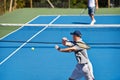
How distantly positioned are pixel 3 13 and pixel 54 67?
15449 millimetres

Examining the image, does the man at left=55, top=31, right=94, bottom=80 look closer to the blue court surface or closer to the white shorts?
the white shorts

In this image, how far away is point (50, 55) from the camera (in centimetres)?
1471

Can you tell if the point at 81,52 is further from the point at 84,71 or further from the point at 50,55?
the point at 50,55

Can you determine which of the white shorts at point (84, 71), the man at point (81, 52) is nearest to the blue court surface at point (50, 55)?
the white shorts at point (84, 71)

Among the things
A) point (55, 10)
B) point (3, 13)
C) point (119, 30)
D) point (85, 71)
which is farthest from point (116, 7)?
point (85, 71)

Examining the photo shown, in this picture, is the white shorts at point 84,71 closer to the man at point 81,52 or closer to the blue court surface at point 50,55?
the man at point 81,52

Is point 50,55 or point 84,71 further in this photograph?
point 50,55

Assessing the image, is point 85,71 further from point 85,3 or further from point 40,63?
point 85,3

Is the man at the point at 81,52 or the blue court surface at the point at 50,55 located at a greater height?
the man at the point at 81,52

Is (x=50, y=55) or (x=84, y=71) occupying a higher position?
(x=84, y=71)

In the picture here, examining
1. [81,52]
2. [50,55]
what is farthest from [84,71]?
[50,55]

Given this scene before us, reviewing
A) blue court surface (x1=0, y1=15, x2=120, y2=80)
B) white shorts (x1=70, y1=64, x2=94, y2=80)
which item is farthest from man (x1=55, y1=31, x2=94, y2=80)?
blue court surface (x1=0, y1=15, x2=120, y2=80)

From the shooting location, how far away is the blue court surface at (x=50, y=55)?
483 inches

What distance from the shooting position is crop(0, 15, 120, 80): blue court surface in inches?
483
